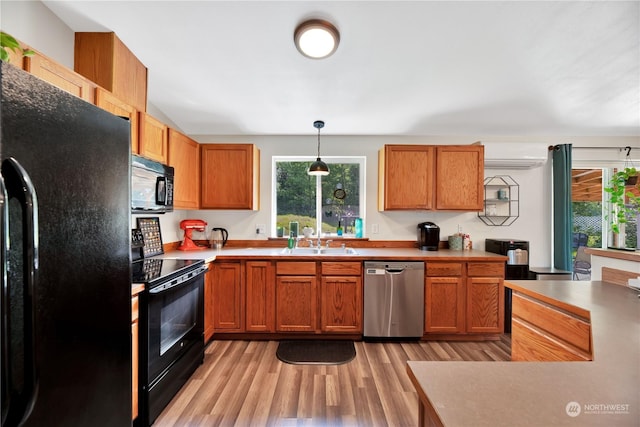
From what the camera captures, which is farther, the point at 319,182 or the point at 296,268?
the point at 319,182

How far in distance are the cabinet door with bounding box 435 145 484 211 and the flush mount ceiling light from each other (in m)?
1.84

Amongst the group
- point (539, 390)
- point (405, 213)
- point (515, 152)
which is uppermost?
point (515, 152)

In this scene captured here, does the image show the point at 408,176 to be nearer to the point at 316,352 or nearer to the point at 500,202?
the point at 500,202

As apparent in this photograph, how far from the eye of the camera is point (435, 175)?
3.03 metres

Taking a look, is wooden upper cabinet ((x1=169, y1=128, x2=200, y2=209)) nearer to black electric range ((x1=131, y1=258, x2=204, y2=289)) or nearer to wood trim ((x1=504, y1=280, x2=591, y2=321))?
black electric range ((x1=131, y1=258, x2=204, y2=289))

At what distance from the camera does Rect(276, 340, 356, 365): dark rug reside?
7.59 feet

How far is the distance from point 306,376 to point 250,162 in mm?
2210

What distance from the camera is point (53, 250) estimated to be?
2.57ft

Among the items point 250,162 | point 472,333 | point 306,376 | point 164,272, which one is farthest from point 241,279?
point 472,333

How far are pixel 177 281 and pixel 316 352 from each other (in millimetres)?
1401

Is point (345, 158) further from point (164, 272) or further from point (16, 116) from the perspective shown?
point (16, 116)

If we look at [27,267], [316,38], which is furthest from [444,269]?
[27,267]

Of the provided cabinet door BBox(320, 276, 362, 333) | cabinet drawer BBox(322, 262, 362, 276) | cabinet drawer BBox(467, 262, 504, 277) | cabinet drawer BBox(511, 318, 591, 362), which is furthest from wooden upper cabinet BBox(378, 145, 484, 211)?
cabinet drawer BBox(511, 318, 591, 362)

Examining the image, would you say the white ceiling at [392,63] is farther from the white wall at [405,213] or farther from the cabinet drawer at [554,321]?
the cabinet drawer at [554,321]
